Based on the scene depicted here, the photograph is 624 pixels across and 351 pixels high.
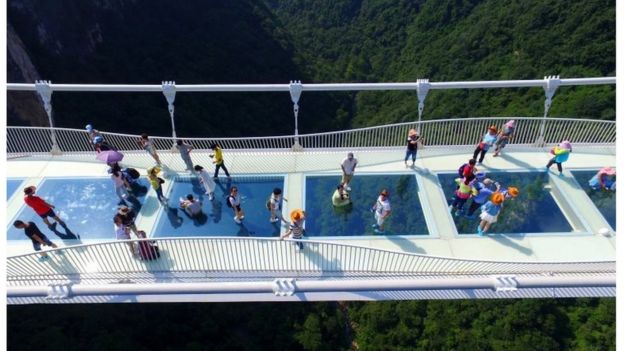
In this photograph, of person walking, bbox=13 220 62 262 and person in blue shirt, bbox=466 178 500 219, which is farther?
person in blue shirt, bbox=466 178 500 219

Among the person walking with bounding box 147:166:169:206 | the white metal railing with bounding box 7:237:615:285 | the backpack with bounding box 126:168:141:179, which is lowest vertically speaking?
the white metal railing with bounding box 7:237:615:285

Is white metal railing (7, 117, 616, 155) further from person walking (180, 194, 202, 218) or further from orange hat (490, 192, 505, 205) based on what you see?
orange hat (490, 192, 505, 205)

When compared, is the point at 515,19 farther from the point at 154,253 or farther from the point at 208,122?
the point at 154,253

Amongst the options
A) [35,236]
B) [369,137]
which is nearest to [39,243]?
[35,236]

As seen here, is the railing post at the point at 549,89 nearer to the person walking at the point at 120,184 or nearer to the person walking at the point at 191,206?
the person walking at the point at 191,206

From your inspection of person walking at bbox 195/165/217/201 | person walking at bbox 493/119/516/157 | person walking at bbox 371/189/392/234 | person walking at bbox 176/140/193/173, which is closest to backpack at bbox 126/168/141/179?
person walking at bbox 176/140/193/173

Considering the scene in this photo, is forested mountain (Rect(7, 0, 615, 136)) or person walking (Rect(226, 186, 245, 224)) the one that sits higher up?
forested mountain (Rect(7, 0, 615, 136))

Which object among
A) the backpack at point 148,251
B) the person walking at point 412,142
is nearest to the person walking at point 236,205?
the backpack at point 148,251
